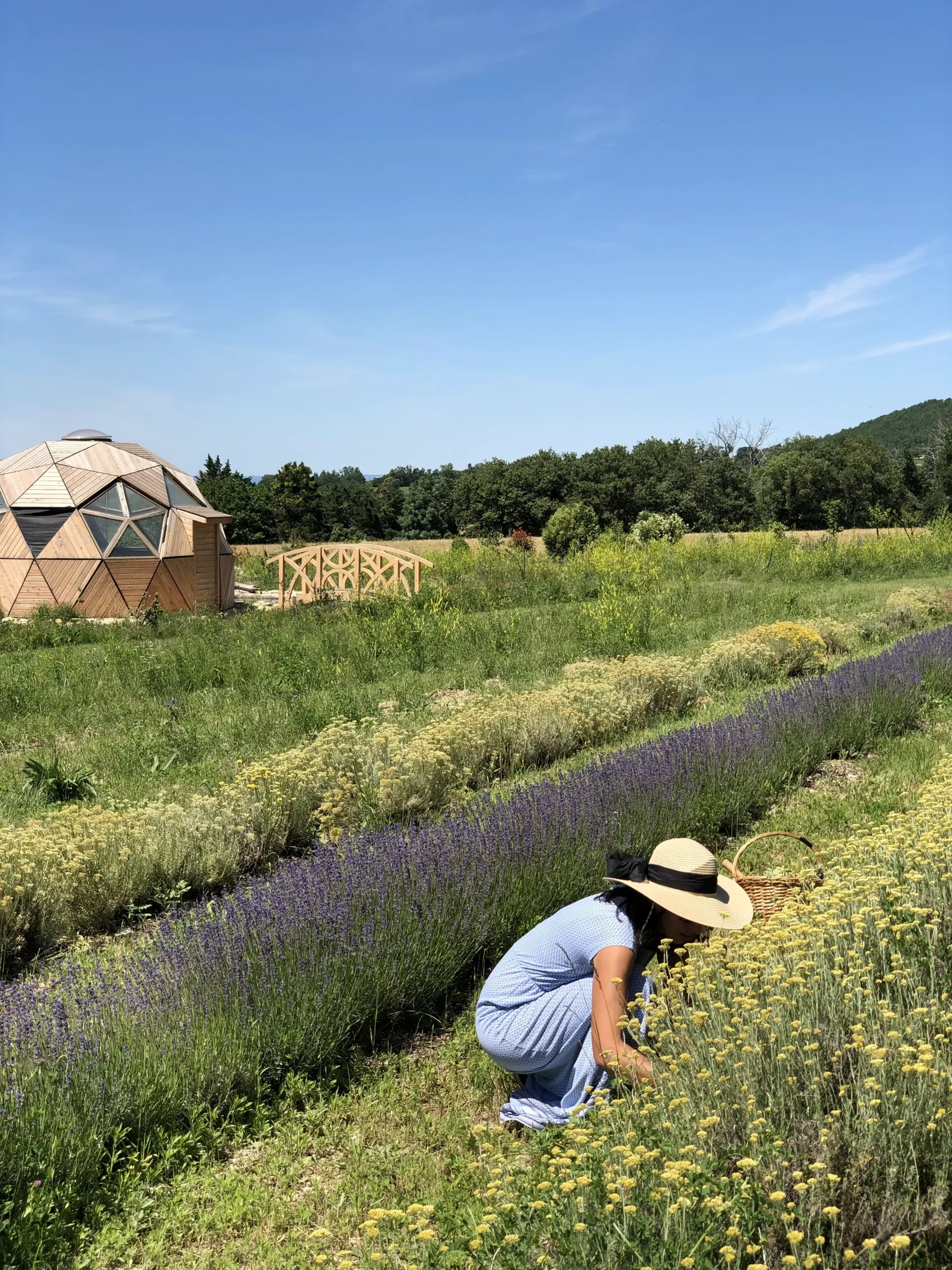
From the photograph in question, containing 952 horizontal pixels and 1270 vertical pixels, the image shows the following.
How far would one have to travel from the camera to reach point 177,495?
67.7 feet

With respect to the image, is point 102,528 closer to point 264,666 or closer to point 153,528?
point 153,528

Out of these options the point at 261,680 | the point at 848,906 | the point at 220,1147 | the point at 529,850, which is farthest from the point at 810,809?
the point at 261,680

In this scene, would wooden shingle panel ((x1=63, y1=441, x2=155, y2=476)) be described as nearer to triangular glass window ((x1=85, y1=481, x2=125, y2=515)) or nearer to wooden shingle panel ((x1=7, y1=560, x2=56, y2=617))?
triangular glass window ((x1=85, y1=481, x2=125, y2=515))

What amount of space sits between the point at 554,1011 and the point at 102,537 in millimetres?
18043

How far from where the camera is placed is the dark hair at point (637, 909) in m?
3.04

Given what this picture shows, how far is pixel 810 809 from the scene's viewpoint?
569 cm

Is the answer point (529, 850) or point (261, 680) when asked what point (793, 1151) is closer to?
point (529, 850)

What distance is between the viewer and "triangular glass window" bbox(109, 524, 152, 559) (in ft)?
62.0

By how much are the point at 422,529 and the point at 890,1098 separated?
2361 inches

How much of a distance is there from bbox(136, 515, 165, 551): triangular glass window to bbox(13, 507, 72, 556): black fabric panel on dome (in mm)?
1379

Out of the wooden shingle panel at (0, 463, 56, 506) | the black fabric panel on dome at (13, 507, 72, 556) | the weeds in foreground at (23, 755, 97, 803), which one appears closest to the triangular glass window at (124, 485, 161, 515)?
the black fabric panel on dome at (13, 507, 72, 556)

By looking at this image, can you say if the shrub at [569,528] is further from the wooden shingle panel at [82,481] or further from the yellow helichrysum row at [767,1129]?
the yellow helichrysum row at [767,1129]

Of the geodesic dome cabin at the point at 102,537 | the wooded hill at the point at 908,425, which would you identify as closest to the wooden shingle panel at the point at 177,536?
the geodesic dome cabin at the point at 102,537

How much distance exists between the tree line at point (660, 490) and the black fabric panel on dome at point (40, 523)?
27.2 m
